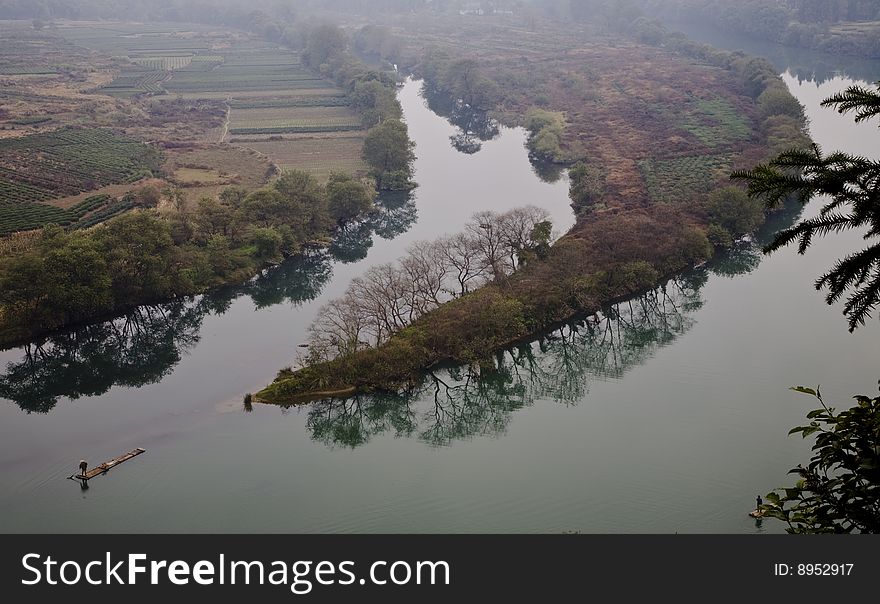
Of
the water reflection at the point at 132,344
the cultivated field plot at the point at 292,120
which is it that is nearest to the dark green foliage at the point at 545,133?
the cultivated field plot at the point at 292,120

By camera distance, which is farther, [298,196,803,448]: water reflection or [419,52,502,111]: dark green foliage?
[419,52,502,111]: dark green foliage

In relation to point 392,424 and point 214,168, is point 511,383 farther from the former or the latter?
point 214,168

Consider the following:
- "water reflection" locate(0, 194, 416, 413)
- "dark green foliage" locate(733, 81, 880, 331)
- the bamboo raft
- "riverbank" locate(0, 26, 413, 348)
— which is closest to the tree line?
"water reflection" locate(0, 194, 416, 413)

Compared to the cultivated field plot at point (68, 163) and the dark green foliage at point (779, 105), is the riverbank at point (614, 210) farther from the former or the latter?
the cultivated field plot at point (68, 163)

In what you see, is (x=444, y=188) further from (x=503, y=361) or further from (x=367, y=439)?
(x=367, y=439)

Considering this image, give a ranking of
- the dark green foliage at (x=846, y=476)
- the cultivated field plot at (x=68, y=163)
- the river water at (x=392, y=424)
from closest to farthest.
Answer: the dark green foliage at (x=846, y=476), the river water at (x=392, y=424), the cultivated field plot at (x=68, y=163)

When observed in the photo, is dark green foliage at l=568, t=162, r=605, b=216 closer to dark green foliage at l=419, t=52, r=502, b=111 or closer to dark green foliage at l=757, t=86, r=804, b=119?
dark green foliage at l=757, t=86, r=804, b=119

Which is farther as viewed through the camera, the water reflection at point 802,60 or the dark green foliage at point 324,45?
the dark green foliage at point 324,45
